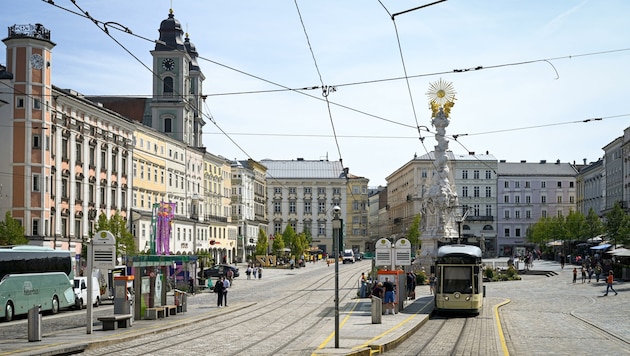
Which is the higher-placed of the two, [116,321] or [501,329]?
[116,321]

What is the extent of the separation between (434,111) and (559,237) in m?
36.6

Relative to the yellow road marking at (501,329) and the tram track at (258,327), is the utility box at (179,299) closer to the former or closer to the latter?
the tram track at (258,327)

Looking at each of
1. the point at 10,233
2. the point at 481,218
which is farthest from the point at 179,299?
the point at 481,218

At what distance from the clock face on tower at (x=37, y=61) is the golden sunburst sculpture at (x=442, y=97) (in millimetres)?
35370

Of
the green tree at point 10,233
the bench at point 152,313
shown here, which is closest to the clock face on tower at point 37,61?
the green tree at point 10,233

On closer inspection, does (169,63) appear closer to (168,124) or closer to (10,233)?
(168,124)

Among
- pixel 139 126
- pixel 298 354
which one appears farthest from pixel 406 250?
pixel 139 126

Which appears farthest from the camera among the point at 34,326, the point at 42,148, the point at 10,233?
the point at 42,148

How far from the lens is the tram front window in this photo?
38.2 m

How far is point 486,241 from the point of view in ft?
468

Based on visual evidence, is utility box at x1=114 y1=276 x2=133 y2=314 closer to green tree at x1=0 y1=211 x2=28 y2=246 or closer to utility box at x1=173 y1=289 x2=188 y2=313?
utility box at x1=173 y1=289 x2=188 y2=313

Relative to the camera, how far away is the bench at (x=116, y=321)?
98.1 feet

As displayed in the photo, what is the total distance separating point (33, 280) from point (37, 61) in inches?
972

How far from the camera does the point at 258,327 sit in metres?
32.4
